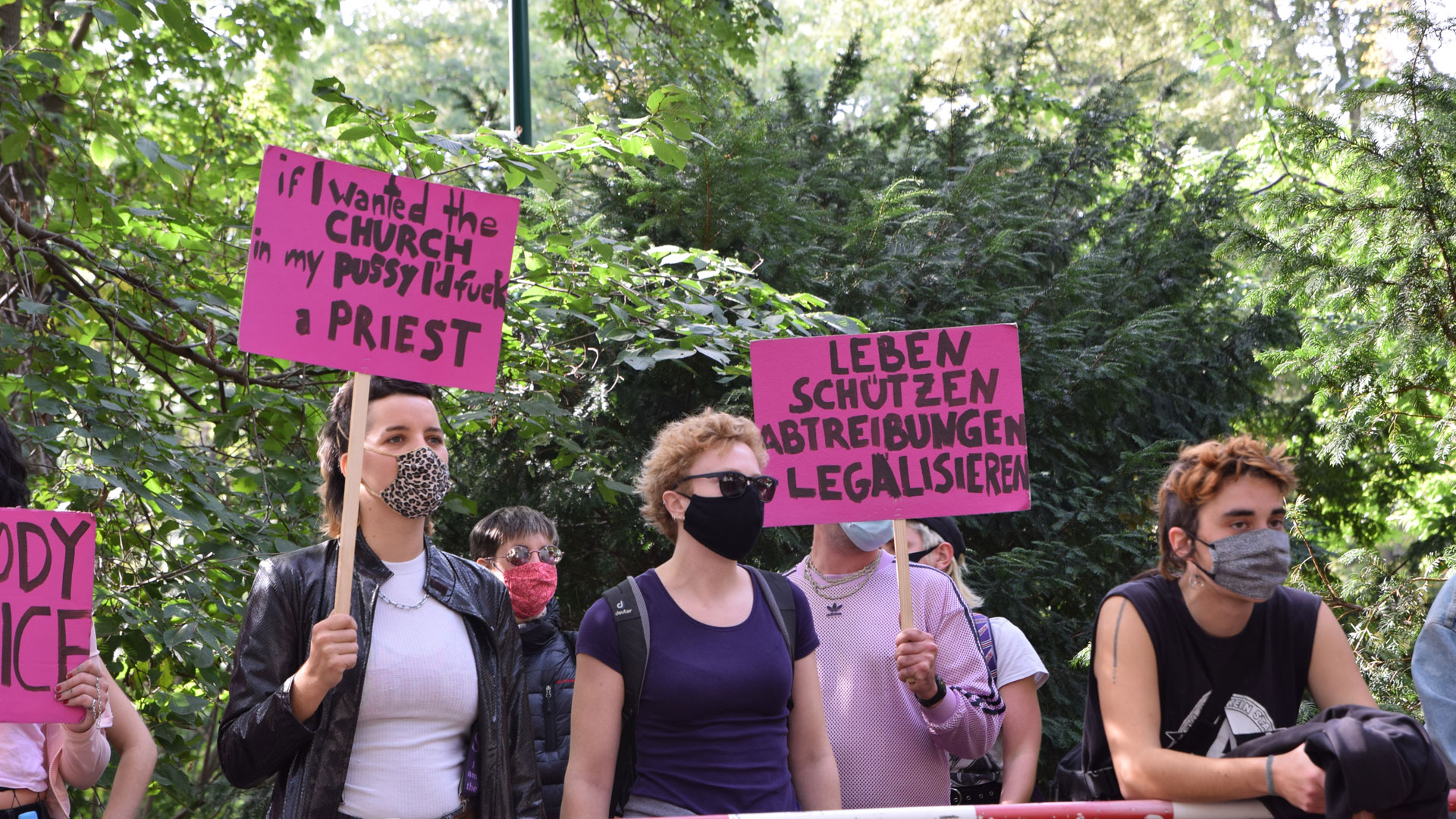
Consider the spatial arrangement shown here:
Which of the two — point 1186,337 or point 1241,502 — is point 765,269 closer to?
point 1186,337

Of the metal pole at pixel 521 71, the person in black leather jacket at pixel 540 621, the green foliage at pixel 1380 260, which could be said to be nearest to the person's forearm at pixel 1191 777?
the person in black leather jacket at pixel 540 621

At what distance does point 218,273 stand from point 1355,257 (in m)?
5.63

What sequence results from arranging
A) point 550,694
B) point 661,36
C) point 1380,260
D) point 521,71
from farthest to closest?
point 661,36 < point 521,71 < point 1380,260 < point 550,694

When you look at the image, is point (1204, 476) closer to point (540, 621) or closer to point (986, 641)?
point (986, 641)

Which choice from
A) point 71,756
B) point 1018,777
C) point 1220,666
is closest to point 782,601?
point 1220,666

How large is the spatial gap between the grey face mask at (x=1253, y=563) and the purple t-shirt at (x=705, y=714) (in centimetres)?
A: 112

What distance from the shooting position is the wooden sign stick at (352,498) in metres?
2.76

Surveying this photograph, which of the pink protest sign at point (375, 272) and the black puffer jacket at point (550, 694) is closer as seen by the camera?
the pink protest sign at point (375, 272)

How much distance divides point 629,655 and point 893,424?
1.15 m

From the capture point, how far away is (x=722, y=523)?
3176 mm

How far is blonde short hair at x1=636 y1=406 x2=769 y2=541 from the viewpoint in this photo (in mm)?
3277

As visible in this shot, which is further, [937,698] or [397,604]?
[937,698]

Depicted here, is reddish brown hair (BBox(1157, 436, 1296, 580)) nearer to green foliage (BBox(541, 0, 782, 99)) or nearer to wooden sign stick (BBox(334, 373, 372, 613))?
wooden sign stick (BBox(334, 373, 372, 613))

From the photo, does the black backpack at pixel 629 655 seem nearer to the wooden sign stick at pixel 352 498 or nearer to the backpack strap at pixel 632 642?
the backpack strap at pixel 632 642
